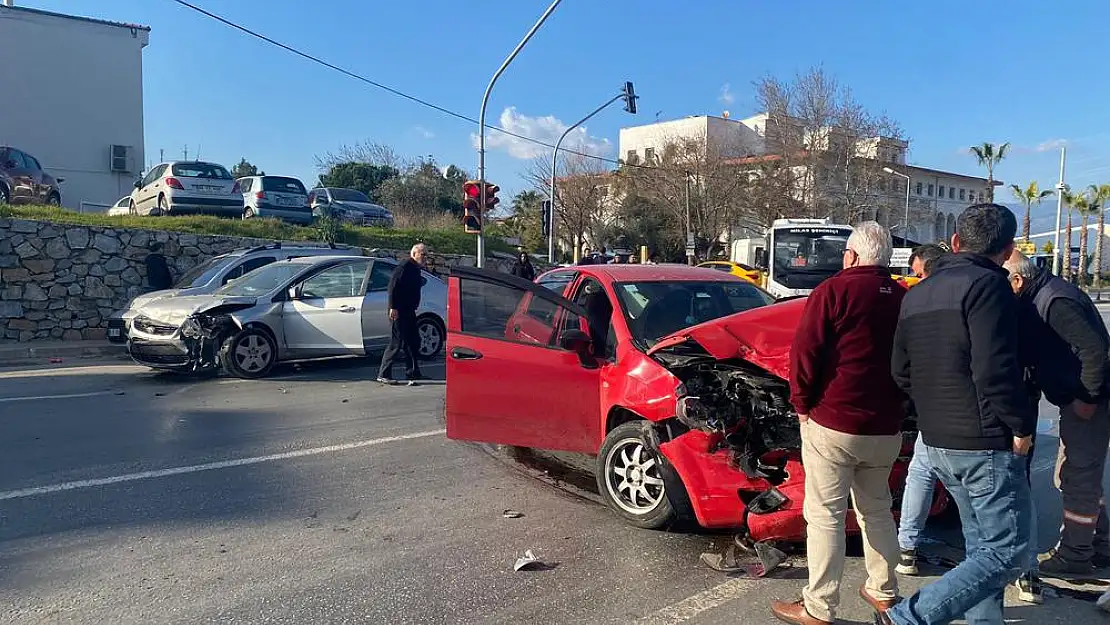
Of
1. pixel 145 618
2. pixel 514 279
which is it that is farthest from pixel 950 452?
pixel 145 618

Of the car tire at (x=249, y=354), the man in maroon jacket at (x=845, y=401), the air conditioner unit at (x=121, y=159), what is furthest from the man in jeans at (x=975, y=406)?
the air conditioner unit at (x=121, y=159)

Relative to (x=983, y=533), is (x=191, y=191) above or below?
above

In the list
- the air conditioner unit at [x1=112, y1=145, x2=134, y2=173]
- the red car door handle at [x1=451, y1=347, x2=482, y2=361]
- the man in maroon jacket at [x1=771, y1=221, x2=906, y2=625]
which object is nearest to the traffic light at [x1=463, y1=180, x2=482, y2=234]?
the red car door handle at [x1=451, y1=347, x2=482, y2=361]

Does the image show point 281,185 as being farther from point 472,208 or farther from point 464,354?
point 464,354

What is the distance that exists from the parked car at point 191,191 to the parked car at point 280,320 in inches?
383

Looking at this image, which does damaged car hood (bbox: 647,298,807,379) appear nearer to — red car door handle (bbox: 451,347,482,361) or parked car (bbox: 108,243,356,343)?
red car door handle (bbox: 451,347,482,361)

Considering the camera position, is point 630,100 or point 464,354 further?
point 630,100

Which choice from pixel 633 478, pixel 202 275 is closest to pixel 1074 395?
pixel 633 478

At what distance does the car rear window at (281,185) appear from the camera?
21969 millimetres

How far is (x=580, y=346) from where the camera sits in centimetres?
489

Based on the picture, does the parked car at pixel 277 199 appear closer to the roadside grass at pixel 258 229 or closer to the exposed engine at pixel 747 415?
the roadside grass at pixel 258 229

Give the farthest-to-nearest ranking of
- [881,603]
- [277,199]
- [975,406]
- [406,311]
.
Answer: [277,199], [406,311], [881,603], [975,406]

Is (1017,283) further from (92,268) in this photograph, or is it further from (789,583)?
(92,268)

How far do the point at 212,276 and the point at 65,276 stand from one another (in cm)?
451
